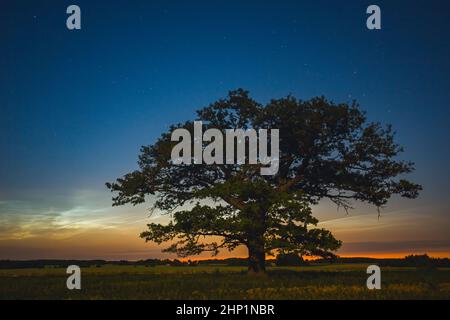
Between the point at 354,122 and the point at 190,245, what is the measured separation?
45.4 feet

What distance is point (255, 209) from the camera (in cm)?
2994

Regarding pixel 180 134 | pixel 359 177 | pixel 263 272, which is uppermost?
pixel 180 134

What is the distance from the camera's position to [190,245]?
1276 inches

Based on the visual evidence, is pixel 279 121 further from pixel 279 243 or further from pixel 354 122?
pixel 279 243

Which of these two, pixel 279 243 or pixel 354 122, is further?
pixel 354 122

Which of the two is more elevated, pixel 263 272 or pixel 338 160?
pixel 338 160
